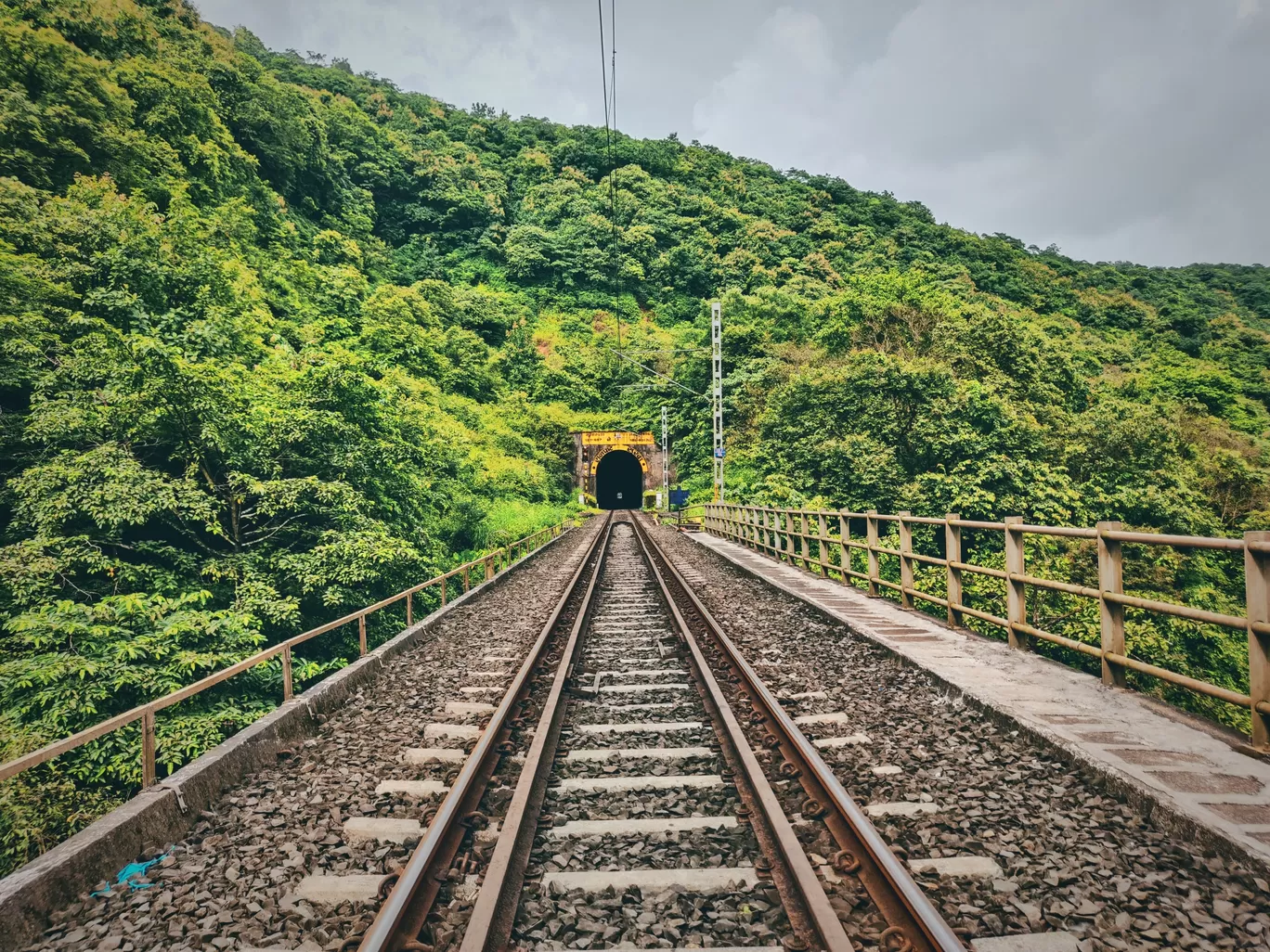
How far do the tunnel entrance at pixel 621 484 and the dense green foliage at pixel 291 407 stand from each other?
13.3 meters

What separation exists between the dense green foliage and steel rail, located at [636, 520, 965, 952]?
18.6 ft

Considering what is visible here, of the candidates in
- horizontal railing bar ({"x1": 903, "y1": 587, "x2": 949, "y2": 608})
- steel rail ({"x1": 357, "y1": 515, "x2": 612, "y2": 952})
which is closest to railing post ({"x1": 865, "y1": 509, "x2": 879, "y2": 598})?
horizontal railing bar ({"x1": 903, "y1": 587, "x2": 949, "y2": 608})

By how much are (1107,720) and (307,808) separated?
4.95 metres

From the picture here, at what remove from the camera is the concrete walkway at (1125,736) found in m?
2.84

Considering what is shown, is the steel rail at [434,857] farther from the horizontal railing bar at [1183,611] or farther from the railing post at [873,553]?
the railing post at [873,553]

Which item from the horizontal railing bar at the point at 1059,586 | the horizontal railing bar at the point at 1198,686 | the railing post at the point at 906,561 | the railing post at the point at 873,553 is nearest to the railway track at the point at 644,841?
the horizontal railing bar at the point at 1198,686

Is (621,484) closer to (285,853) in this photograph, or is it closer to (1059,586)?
Answer: (1059,586)

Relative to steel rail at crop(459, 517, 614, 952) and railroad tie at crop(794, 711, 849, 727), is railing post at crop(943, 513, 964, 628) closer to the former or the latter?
railroad tie at crop(794, 711, 849, 727)

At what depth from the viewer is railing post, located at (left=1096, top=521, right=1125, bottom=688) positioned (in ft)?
14.9

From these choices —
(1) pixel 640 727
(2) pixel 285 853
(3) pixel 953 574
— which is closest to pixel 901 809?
(1) pixel 640 727

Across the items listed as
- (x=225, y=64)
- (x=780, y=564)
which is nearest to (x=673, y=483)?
(x=780, y=564)

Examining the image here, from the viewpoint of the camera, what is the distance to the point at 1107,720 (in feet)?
13.4

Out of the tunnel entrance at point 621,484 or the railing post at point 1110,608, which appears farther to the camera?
the tunnel entrance at point 621,484

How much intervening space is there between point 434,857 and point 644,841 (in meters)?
0.98
